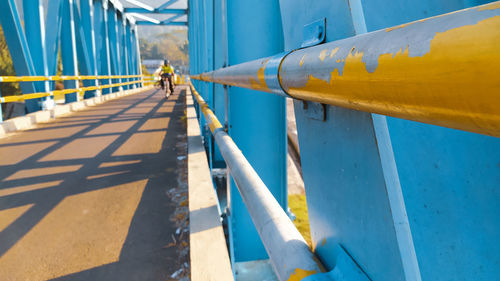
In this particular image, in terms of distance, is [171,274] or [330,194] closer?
[330,194]

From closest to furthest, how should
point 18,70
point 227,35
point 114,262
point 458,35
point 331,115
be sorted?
point 458,35
point 331,115
point 114,262
point 227,35
point 18,70

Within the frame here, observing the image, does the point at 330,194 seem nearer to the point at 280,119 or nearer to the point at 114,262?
→ the point at 114,262

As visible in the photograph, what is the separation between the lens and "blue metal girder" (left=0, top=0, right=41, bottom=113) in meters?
6.12

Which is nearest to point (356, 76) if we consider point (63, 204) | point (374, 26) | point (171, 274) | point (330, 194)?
point (374, 26)

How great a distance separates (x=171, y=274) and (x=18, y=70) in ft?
23.4

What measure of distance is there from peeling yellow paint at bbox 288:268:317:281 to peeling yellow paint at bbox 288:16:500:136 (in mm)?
371

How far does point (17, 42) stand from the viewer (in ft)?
21.1

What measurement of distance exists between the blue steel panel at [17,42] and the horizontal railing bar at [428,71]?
7714 mm

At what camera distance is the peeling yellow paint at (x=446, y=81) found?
0.27 m

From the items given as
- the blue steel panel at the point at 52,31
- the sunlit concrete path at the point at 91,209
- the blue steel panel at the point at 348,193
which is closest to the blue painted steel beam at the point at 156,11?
the blue steel panel at the point at 52,31

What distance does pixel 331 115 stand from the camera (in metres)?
0.74

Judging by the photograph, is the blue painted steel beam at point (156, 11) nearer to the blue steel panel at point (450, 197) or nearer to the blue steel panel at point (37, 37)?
the blue steel panel at point (37, 37)

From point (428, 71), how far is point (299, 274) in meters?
0.47

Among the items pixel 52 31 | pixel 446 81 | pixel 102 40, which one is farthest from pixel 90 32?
pixel 446 81
